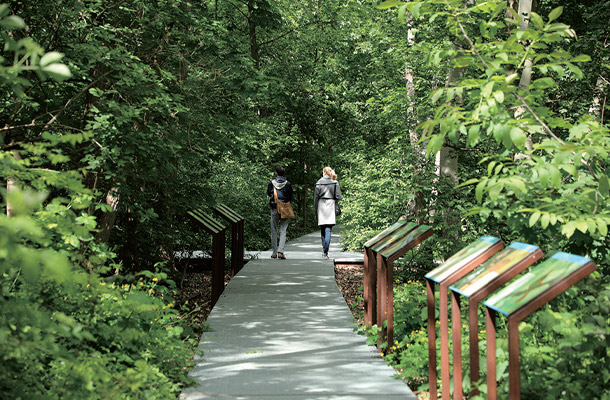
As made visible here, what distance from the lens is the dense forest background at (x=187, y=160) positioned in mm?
3420

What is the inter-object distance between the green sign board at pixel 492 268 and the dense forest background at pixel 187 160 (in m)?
0.32

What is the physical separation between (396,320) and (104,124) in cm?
357

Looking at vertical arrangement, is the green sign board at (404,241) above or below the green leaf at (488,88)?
below

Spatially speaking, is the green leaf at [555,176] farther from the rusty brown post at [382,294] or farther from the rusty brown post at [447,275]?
the rusty brown post at [382,294]

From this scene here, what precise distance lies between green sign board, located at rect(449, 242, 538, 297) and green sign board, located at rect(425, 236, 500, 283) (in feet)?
0.65

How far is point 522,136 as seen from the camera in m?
4.02

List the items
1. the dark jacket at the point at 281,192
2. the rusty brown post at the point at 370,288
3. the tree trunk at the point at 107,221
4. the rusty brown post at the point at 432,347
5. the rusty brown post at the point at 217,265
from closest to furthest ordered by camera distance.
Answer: the rusty brown post at the point at 432,347 < the rusty brown post at the point at 370,288 < the tree trunk at the point at 107,221 < the rusty brown post at the point at 217,265 < the dark jacket at the point at 281,192

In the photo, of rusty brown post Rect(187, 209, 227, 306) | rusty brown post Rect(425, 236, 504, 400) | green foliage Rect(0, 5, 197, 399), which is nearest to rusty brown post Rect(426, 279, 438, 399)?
rusty brown post Rect(425, 236, 504, 400)

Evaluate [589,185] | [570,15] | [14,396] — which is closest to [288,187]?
[570,15]

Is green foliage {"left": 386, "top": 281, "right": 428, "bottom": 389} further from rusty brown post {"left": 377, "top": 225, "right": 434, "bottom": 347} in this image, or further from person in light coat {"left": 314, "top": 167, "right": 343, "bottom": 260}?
person in light coat {"left": 314, "top": 167, "right": 343, "bottom": 260}

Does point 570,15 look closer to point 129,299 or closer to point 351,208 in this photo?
point 351,208

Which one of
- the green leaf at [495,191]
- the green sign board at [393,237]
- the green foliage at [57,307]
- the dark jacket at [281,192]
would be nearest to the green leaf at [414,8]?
the green leaf at [495,191]

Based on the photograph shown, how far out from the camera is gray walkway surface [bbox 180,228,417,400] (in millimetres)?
4945

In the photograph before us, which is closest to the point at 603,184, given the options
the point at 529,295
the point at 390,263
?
the point at 529,295
